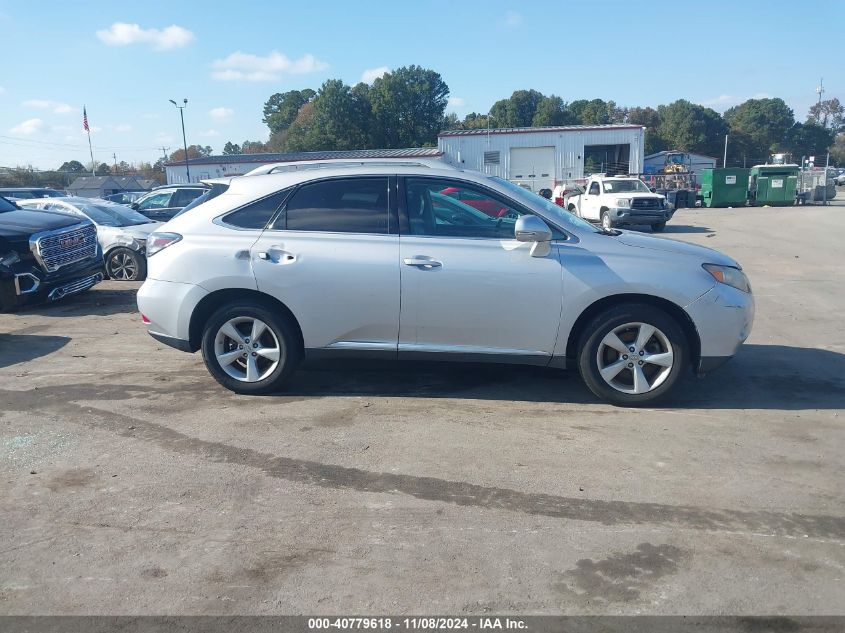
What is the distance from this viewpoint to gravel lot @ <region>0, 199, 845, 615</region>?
3.05 m

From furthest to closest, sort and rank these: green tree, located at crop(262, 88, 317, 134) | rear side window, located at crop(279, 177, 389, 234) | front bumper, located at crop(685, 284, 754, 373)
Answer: green tree, located at crop(262, 88, 317, 134), rear side window, located at crop(279, 177, 389, 234), front bumper, located at crop(685, 284, 754, 373)

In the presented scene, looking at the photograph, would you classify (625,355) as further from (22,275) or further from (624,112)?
(624,112)

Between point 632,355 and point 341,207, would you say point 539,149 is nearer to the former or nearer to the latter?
point 341,207

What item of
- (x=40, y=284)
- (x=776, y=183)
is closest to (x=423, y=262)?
(x=40, y=284)

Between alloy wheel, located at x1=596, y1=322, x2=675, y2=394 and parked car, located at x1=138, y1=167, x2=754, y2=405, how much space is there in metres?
0.01

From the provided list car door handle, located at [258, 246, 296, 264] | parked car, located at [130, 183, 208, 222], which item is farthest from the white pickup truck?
car door handle, located at [258, 246, 296, 264]

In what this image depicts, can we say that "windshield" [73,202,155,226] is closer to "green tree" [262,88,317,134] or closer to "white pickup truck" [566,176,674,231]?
"white pickup truck" [566,176,674,231]

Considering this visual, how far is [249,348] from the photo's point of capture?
5.50 meters

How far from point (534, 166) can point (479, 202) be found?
4402 cm

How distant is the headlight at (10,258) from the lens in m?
8.77

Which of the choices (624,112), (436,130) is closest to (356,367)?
(436,130)

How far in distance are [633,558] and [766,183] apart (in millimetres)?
39675

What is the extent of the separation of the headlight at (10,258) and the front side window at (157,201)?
8144 millimetres

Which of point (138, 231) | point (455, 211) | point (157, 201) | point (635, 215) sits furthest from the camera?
point (635, 215)
